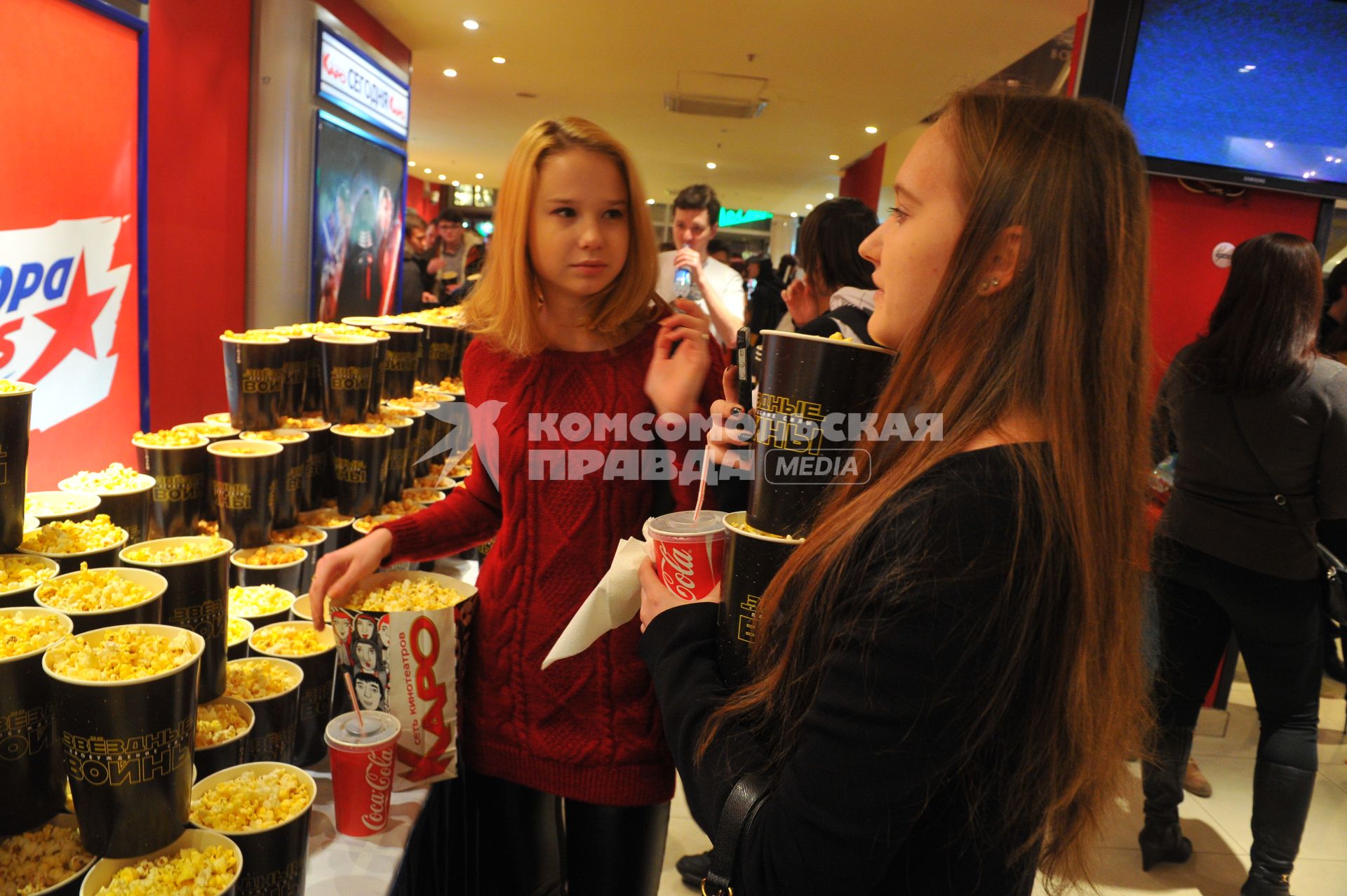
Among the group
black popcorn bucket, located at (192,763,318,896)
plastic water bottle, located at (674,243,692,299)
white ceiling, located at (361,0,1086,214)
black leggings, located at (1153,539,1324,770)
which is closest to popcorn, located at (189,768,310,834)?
black popcorn bucket, located at (192,763,318,896)

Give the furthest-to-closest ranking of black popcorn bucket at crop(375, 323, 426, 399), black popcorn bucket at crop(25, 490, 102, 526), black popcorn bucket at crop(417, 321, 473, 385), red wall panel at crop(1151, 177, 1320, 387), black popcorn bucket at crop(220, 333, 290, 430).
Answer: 1. red wall panel at crop(1151, 177, 1320, 387)
2. black popcorn bucket at crop(417, 321, 473, 385)
3. black popcorn bucket at crop(375, 323, 426, 399)
4. black popcorn bucket at crop(220, 333, 290, 430)
5. black popcorn bucket at crop(25, 490, 102, 526)

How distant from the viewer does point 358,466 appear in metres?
2.15

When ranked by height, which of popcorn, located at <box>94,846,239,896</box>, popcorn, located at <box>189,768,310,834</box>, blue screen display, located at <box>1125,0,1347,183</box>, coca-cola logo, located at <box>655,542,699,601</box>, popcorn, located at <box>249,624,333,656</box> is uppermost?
blue screen display, located at <box>1125,0,1347,183</box>

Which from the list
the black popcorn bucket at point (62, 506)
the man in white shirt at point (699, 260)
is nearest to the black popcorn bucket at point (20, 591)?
the black popcorn bucket at point (62, 506)

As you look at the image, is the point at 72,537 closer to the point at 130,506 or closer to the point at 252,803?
the point at 130,506

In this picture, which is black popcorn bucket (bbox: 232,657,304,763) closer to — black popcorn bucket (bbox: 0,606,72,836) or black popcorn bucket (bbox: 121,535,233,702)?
black popcorn bucket (bbox: 121,535,233,702)

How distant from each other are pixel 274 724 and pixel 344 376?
1063mm

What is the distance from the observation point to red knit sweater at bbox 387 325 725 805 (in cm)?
142

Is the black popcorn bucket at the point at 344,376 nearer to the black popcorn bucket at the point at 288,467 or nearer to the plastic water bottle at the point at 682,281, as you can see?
the black popcorn bucket at the point at 288,467

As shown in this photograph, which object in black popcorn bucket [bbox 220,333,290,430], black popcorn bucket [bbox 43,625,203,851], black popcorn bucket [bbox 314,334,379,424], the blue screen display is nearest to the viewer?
black popcorn bucket [bbox 43,625,203,851]

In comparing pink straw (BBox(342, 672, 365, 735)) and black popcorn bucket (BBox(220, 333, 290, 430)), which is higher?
black popcorn bucket (BBox(220, 333, 290, 430))

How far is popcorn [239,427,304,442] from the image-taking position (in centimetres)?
197

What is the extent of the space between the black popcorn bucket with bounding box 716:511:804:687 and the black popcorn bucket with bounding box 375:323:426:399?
5.96ft

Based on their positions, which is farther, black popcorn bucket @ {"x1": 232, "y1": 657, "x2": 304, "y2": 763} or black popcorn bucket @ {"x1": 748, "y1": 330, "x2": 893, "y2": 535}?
black popcorn bucket @ {"x1": 232, "y1": 657, "x2": 304, "y2": 763}
